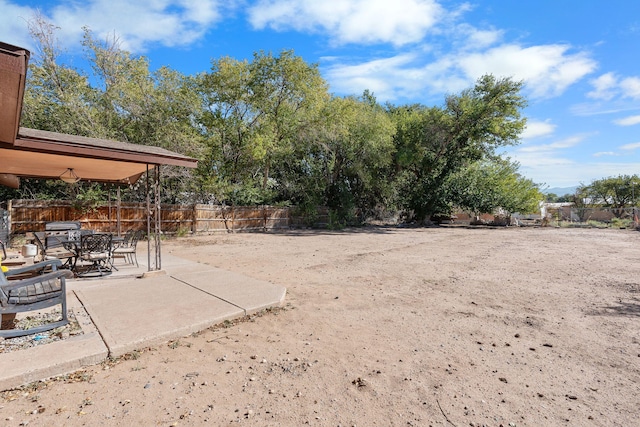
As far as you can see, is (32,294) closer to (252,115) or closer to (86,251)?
(86,251)

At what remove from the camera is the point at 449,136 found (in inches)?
910

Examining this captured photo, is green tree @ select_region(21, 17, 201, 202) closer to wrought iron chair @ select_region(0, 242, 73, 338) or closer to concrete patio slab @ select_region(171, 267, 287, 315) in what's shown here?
concrete patio slab @ select_region(171, 267, 287, 315)

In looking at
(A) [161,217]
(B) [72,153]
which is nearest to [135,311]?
(B) [72,153]

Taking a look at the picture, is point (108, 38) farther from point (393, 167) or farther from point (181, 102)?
point (393, 167)

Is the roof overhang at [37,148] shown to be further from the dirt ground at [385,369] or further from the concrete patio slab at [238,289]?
the dirt ground at [385,369]

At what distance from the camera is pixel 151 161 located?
588 cm

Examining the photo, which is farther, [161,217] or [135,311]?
[161,217]

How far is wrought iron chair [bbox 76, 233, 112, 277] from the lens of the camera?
5.94 metres

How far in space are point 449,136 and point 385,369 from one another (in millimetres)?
23070

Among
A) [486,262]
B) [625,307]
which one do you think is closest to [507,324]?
[625,307]

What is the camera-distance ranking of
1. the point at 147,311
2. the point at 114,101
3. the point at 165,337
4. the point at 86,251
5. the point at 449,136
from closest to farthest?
1. the point at 165,337
2. the point at 147,311
3. the point at 86,251
4. the point at 114,101
5. the point at 449,136

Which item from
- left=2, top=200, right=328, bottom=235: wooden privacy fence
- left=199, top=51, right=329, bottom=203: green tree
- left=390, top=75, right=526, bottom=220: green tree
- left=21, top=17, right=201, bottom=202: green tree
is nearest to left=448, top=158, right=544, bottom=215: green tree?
left=390, top=75, right=526, bottom=220: green tree

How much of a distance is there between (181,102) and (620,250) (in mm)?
19167

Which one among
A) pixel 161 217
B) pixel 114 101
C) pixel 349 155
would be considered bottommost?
pixel 161 217
